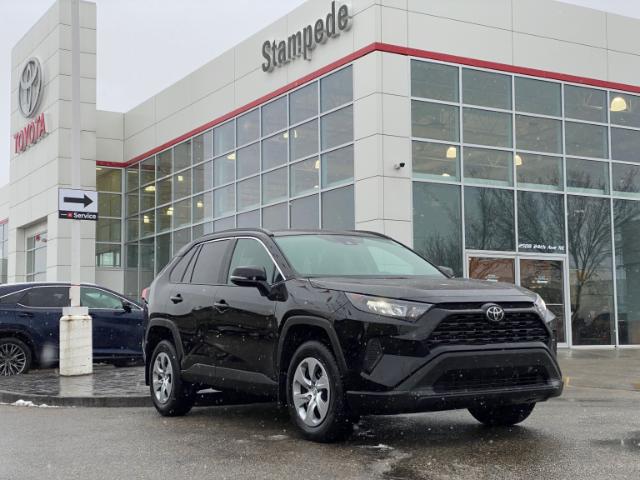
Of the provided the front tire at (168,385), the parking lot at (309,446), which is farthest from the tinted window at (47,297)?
the front tire at (168,385)

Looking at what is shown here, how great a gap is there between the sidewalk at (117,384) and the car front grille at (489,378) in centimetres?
352

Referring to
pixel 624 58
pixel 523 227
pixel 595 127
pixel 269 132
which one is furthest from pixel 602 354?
pixel 269 132

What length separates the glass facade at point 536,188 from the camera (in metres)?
19.1

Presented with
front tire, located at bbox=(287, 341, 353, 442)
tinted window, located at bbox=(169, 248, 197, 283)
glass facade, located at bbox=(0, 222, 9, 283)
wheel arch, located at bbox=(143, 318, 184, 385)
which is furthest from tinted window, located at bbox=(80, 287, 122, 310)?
A: glass facade, located at bbox=(0, 222, 9, 283)

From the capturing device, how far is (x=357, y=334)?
611 cm

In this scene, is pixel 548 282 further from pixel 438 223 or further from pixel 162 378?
pixel 162 378

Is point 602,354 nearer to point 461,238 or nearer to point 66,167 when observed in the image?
point 461,238

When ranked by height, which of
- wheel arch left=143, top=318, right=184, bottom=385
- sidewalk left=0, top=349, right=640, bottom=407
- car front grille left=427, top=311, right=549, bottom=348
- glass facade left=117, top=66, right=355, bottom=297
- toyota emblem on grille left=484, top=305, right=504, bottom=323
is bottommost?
sidewalk left=0, top=349, right=640, bottom=407

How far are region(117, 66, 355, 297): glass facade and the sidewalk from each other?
21.8ft

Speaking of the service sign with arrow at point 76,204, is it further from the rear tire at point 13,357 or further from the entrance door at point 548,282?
the entrance door at point 548,282

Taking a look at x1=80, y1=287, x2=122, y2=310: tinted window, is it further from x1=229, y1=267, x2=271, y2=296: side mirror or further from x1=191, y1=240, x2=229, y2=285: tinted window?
x1=229, y1=267, x2=271, y2=296: side mirror

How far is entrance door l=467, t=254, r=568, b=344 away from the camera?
19312 millimetres

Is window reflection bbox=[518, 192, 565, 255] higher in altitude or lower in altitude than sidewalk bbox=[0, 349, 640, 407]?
higher

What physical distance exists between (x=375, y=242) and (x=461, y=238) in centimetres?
1127
